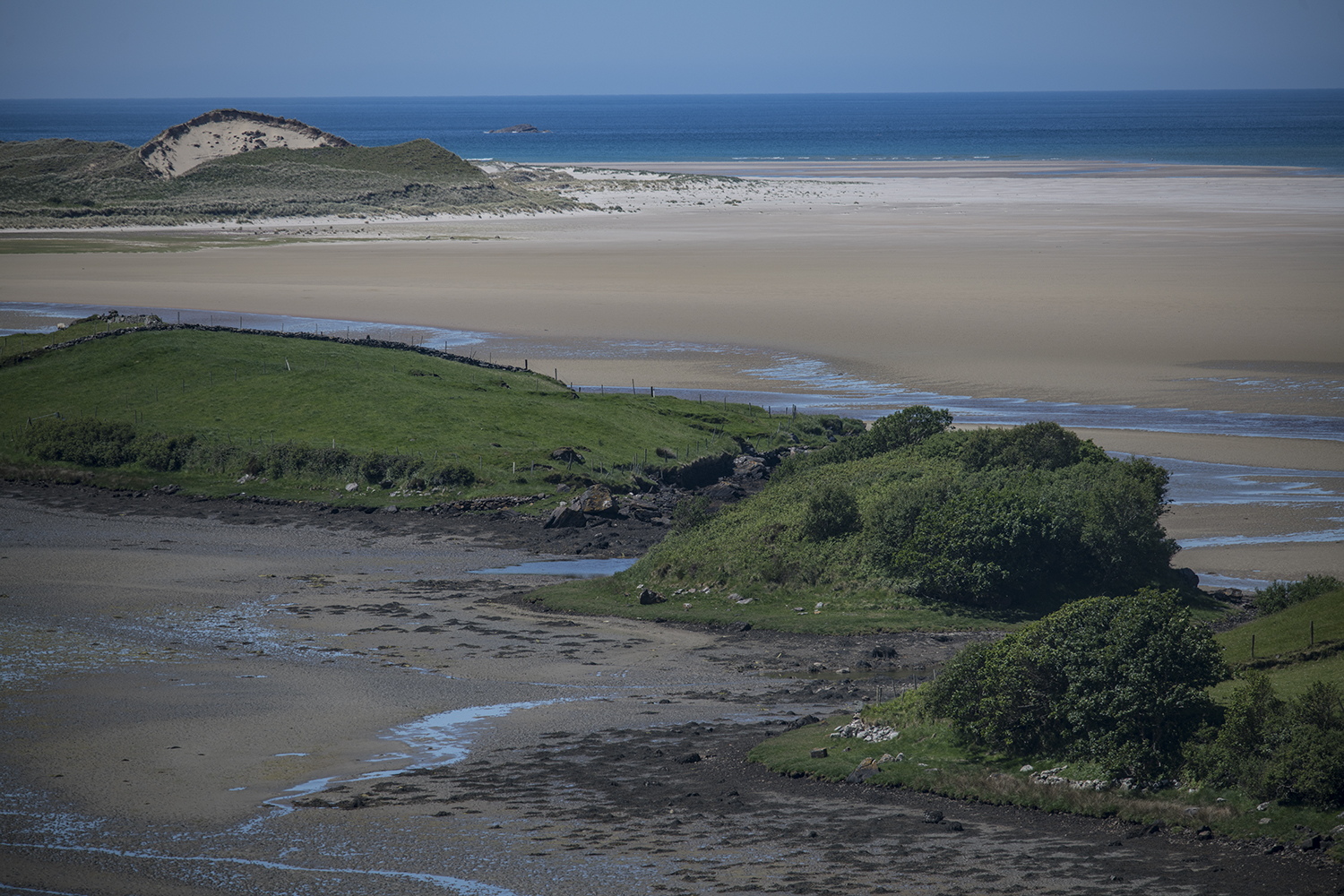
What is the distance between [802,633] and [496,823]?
51.5 ft

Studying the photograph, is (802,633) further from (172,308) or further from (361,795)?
(172,308)

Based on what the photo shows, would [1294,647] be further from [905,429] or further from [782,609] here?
[905,429]

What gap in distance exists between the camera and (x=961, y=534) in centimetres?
4062

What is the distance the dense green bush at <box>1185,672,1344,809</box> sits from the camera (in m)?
21.6

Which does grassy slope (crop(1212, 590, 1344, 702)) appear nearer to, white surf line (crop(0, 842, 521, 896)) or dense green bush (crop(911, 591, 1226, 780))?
dense green bush (crop(911, 591, 1226, 780))

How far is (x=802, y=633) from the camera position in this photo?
3869cm

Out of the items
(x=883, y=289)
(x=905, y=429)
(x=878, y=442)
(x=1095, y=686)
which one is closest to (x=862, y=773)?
(x=1095, y=686)

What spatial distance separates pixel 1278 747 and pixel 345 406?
49.8 meters

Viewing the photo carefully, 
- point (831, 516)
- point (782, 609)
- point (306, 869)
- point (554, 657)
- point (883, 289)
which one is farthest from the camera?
point (883, 289)

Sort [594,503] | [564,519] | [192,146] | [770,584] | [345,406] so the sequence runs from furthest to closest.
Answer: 1. [192,146]
2. [345,406]
3. [594,503]
4. [564,519]
5. [770,584]

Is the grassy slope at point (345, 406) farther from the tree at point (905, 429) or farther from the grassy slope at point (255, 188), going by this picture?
the grassy slope at point (255, 188)

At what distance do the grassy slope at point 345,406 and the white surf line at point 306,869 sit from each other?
99.8 ft

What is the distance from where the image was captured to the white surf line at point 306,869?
22.5 m

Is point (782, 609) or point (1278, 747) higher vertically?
point (1278, 747)
